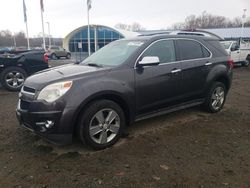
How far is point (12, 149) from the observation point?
4.41 m

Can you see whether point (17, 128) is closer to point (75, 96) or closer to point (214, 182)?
point (75, 96)

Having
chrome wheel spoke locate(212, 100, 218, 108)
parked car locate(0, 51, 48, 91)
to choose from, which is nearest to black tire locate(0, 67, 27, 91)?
parked car locate(0, 51, 48, 91)

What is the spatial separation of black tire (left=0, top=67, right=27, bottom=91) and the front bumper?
5.92m

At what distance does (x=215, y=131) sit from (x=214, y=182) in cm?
188

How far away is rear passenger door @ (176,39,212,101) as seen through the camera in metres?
5.38

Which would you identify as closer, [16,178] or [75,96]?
[16,178]

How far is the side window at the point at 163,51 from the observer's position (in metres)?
4.93

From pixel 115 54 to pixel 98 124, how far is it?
1.51 m

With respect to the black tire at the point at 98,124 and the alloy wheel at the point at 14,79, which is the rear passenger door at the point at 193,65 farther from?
the alloy wheel at the point at 14,79

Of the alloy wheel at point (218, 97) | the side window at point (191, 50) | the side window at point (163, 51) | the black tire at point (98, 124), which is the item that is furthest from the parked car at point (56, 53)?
the black tire at point (98, 124)

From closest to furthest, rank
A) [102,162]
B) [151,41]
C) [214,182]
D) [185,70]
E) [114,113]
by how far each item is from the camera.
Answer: [214,182] < [102,162] < [114,113] < [151,41] < [185,70]

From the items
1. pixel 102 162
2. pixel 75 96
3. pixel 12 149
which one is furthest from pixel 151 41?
pixel 12 149

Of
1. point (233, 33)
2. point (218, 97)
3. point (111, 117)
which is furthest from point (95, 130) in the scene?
point (233, 33)

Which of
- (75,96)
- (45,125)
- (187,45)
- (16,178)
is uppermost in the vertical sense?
(187,45)
